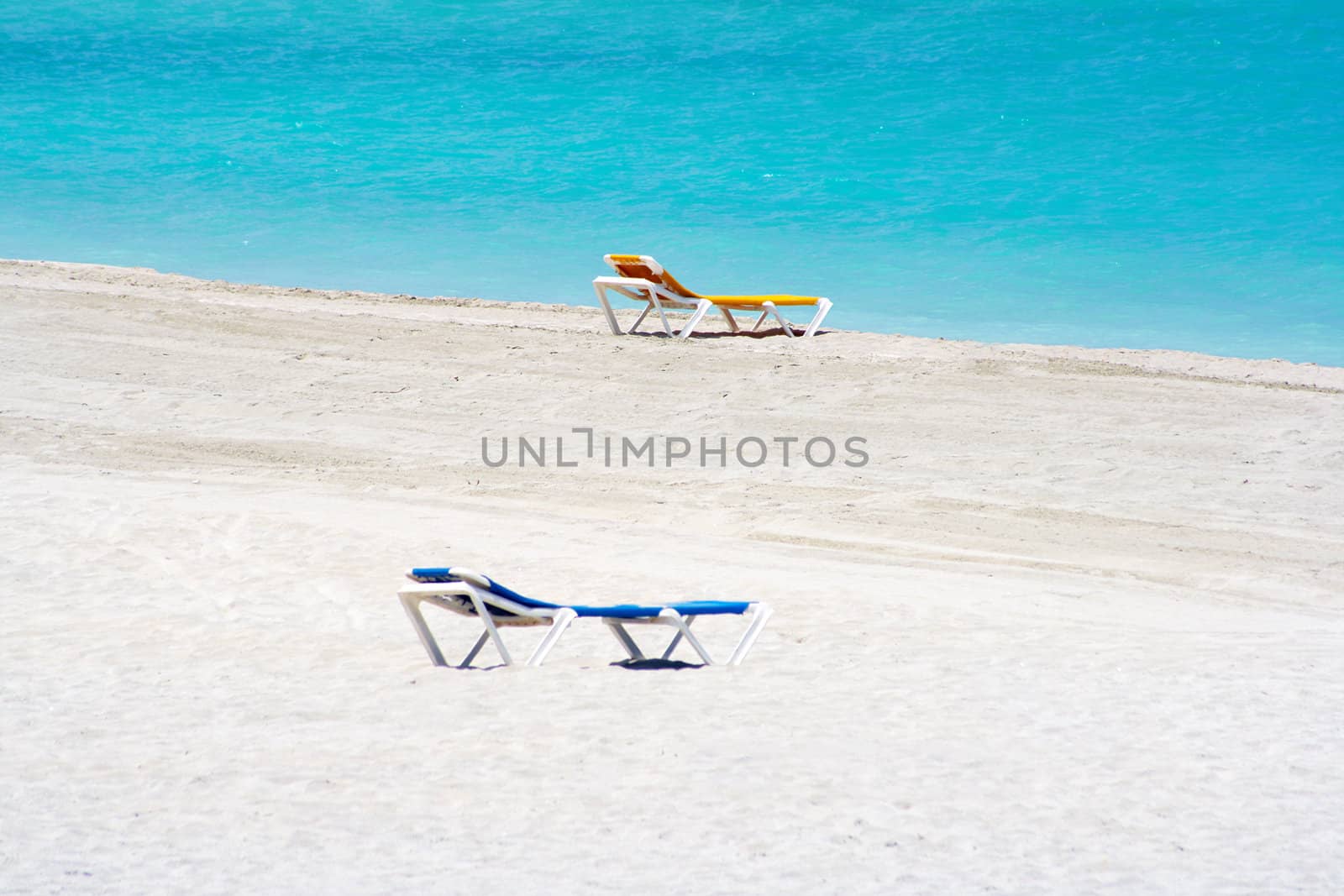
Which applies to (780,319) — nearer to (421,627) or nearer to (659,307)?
(659,307)

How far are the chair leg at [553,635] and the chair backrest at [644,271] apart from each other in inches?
257

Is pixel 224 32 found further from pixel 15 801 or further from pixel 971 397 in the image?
pixel 15 801

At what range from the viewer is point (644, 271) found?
1155 centimetres

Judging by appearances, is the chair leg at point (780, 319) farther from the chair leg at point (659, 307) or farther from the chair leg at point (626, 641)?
the chair leg at point (626, 641)

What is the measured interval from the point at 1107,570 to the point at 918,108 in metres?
22.1

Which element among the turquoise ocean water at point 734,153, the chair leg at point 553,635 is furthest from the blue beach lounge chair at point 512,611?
the turquoise ocean water at point 734,153

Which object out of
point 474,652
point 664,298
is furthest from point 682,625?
point 664,298

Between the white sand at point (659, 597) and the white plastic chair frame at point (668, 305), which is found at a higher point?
the white plastic chair frame at point (668, 305)

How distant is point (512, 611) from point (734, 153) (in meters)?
21.4

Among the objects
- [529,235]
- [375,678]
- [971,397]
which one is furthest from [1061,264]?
[375,678]

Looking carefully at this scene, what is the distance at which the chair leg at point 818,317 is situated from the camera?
1178 centimetres

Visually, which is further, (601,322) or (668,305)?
(601,322)

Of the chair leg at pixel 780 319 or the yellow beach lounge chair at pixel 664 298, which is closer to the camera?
the yellow beach lounge chair at pixel 664 298

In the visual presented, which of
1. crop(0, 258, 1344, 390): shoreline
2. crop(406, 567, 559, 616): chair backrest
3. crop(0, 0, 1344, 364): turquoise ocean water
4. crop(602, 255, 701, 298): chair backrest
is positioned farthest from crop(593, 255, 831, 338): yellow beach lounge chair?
crop(406, 567, 559, 616): chair backrest
